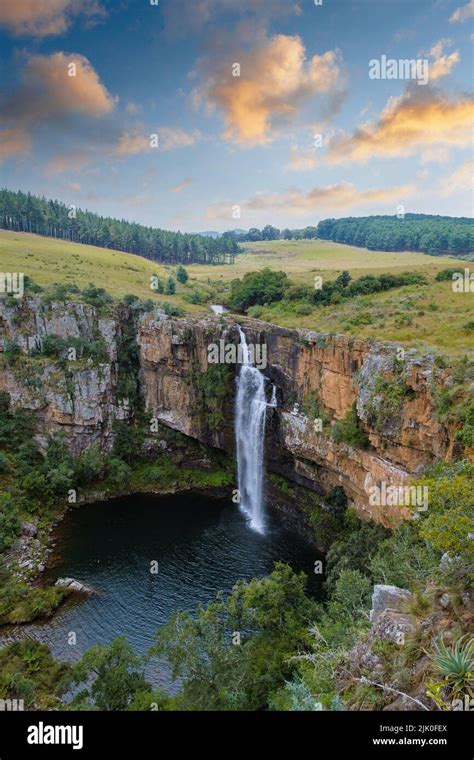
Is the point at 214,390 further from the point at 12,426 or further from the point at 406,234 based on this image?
the point at 406,234

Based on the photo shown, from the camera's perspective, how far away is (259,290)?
47.3 m

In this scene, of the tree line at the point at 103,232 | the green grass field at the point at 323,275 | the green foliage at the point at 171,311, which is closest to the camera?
the green grass field at the point at 323,275

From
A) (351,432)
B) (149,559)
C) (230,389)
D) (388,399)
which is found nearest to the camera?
(388,399)

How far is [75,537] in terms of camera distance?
109ft

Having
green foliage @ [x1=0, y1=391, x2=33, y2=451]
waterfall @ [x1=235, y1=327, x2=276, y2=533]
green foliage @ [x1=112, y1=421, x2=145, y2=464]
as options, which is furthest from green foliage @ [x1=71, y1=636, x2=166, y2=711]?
green foliage @ [x1=0, y1=391, x2=33, y2=451]

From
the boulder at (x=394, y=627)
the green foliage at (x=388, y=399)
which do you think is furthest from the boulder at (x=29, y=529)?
the boulder at (x=394, y=627)

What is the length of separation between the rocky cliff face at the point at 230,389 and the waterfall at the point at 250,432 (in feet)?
2.67

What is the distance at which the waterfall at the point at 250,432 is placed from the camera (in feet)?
120

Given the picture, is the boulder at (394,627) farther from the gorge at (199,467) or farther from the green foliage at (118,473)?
the green foliage at (118,473)

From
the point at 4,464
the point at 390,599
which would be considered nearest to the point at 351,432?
the point at 390,599

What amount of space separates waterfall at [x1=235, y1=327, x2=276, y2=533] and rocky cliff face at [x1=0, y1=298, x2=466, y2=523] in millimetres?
812

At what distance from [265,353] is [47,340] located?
745 inches

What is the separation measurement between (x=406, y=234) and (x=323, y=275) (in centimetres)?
3894
